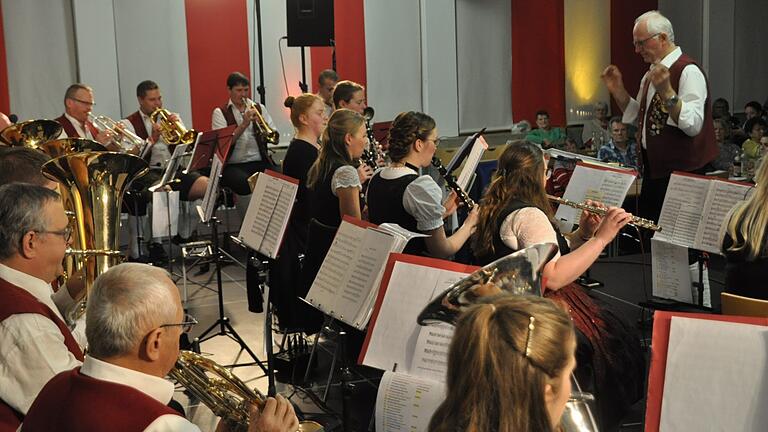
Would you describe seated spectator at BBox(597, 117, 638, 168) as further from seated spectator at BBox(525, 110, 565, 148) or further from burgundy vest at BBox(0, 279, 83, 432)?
burgundy vest at BBox(0, 279, 83, 432)

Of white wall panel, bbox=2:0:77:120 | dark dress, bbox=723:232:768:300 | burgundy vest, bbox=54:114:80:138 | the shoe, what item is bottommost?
the shoe

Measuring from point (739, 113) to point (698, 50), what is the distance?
118 cm

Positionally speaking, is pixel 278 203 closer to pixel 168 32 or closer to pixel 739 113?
pixel 168 32

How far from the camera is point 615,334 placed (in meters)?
3.89

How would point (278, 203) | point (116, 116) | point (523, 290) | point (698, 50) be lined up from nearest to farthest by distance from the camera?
1. point (523, 290)
2. point (278, 203)
3. point (116, 116)
4. point (698, 50)

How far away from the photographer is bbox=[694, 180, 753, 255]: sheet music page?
14.9 feet

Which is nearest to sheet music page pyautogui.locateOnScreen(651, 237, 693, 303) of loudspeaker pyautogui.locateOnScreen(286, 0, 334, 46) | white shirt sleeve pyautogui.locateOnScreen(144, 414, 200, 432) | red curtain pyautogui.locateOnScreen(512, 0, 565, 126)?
white shirt sleeve pyautogui.locateOnScreen(144, 414, 200, 432)

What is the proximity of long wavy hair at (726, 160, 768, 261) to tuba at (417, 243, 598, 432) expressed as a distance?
1.44m

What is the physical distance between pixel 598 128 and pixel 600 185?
6.30 meters

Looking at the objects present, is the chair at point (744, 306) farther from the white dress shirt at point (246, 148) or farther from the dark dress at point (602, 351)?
the white dress shirt at point (246, 148)

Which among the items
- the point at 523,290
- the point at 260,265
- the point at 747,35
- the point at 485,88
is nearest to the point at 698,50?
the point at 747,35

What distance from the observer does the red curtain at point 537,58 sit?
12.4m

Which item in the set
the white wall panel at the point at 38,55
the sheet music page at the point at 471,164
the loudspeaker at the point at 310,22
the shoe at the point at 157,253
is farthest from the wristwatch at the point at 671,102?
the white wall panel at the point at 38,55

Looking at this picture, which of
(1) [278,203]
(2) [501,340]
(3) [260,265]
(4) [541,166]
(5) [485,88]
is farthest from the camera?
(5) [485,88]
